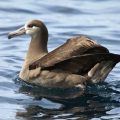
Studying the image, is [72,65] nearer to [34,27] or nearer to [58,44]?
[34,27]

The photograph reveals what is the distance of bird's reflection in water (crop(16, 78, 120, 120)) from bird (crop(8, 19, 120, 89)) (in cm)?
13

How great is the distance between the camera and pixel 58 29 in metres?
18.2

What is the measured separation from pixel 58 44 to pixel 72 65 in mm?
4185

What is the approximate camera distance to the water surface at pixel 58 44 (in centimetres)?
1122

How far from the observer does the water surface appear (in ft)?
36.8

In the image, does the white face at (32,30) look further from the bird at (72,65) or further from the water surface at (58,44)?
the water surface at (58,44)

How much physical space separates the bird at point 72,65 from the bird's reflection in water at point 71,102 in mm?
129

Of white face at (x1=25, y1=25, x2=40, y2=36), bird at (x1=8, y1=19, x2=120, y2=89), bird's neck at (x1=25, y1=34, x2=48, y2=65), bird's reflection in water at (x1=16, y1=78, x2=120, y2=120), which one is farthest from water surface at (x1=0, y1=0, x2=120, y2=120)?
white face at (x1=25, y1=25, x2=40, y2=36)

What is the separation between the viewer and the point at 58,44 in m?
16.6

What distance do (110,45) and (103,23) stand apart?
8.09 feet

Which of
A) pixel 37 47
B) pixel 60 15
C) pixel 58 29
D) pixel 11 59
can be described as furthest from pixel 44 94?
pixel 60 15

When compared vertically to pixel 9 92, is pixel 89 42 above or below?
above

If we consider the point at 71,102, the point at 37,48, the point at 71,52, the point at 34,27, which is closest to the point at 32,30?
the point at 34,27

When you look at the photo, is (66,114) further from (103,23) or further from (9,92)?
(103,23)
